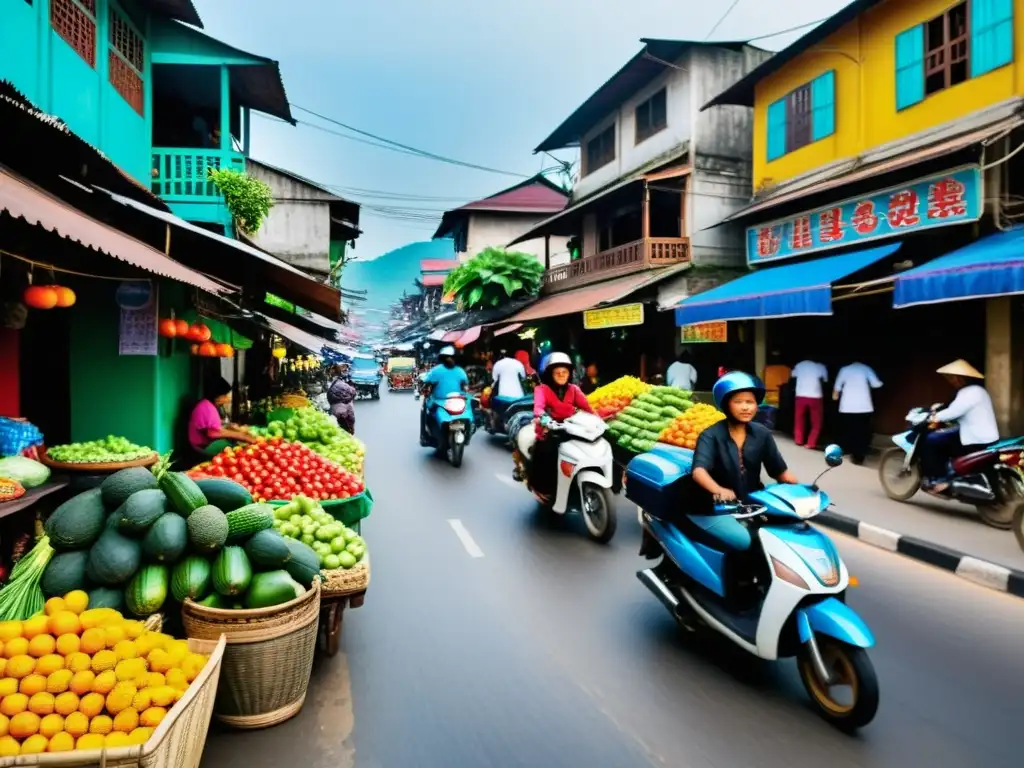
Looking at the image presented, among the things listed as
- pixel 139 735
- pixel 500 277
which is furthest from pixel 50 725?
pixel 500 277

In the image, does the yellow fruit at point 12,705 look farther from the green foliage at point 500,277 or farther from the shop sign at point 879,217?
the green foliage at point 500,277

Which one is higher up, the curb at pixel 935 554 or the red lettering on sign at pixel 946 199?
the red lettering on sign at pixel 946 199

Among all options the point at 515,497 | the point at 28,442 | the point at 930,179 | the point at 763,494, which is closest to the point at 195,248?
the point at 28,442

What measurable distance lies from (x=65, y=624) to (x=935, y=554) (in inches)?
266

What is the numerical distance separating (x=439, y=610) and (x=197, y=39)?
491 inches

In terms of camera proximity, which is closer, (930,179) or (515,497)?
(515,497)

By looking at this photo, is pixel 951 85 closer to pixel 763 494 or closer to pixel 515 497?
pixel 515 497

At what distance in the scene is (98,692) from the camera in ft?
8.21

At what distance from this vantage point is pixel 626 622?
15.4 feet

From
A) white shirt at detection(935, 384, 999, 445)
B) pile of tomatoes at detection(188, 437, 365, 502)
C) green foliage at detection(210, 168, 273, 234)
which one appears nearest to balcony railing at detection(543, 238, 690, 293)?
green foliage at detection(210, 168, 273, 234)

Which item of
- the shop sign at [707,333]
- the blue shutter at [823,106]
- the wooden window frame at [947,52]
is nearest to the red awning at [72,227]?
the wooden window frame at [947,52]

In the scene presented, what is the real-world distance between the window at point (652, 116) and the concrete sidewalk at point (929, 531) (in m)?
14.3

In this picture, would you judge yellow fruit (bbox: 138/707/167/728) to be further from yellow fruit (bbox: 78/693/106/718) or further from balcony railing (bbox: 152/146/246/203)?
balcony railing (bbox: 152/146/246/203)

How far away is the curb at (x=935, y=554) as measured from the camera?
5.62 meters
